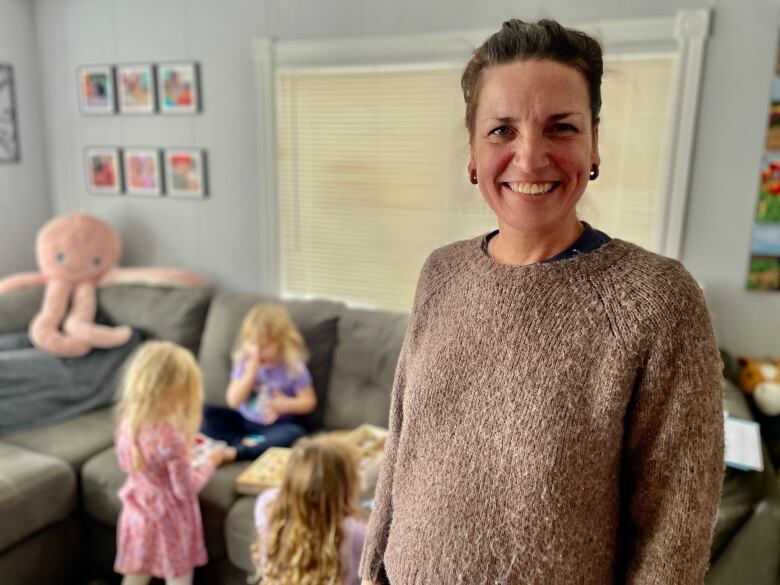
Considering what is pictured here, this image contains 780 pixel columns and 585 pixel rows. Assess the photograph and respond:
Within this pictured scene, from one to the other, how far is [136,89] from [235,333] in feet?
4.50

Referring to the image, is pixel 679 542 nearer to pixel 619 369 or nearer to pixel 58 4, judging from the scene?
pixel 619 369

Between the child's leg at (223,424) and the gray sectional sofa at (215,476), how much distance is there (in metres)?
0.16

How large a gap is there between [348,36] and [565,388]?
2290 mm

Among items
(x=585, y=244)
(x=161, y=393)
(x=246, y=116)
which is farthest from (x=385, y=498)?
(x=246, y=116)

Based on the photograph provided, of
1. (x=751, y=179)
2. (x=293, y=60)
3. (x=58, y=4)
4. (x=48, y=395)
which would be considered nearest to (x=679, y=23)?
(x=751, y=179)

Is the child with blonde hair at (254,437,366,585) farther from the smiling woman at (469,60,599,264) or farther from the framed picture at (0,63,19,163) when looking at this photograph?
the framed picture at (0,63,19,163)

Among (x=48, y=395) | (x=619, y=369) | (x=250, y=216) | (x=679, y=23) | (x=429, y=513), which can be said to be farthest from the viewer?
(x=250, y=216)

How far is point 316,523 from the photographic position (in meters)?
1.50

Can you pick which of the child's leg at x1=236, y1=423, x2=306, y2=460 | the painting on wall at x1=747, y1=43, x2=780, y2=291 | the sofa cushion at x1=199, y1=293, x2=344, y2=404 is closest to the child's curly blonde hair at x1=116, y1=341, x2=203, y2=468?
the child's leg at x1=236, y1=423, x2=306, y2=460

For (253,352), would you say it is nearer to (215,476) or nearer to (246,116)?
(215,476)

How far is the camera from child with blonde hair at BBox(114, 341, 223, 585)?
1799mm

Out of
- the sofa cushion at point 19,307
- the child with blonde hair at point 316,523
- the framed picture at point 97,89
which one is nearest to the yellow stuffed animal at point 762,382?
the child with blonde hair at point 316,523

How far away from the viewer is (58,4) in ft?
10.7

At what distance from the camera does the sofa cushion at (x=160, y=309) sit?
2842 millimetres
